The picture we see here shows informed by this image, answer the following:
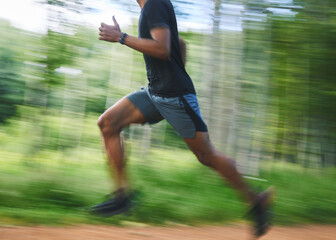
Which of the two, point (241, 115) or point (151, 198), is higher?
point (241, 115)

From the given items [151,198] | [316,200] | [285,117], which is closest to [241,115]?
[285,117]

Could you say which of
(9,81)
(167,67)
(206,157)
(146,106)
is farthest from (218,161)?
(9,81)

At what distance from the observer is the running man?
2.77m

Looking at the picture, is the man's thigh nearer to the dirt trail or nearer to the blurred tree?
the dirt trail

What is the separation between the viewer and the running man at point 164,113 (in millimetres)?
2773

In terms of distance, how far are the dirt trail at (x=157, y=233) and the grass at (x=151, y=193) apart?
0.63 feet

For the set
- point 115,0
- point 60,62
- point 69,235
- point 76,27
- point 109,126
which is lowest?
point 69,235

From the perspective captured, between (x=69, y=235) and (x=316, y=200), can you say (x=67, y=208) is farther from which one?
(x=316, y=200)

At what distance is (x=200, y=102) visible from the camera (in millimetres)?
5984

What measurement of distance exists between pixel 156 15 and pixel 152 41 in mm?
185

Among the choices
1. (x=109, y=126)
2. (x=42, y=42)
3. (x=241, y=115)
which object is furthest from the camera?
(x=241, y=115)

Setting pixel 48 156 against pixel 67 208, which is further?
pixel 48 156

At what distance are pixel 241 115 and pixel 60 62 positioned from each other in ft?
9.17

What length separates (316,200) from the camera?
16.8 feet
